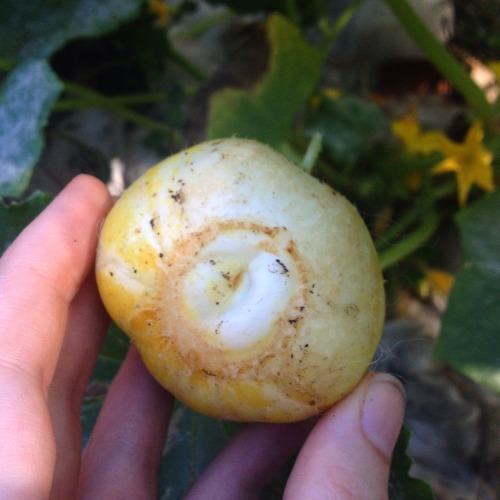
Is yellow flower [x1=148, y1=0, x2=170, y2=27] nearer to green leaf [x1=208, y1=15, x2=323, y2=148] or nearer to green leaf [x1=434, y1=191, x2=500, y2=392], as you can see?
green leaf [x1=208, y1=15, x2=323, y2=148]

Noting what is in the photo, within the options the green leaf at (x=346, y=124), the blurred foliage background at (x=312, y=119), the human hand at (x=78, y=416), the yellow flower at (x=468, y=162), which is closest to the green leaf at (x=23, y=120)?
the blurred foliage background at (x=312, y=119)

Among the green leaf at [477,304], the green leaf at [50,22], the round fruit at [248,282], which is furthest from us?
the green leaf at [50,22]

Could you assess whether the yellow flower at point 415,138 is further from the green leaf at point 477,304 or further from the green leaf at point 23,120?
the green leaf at point 23,120

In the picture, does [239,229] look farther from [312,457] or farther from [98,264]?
[312,457]

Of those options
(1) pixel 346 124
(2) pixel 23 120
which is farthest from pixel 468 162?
(2) pixel 23 120

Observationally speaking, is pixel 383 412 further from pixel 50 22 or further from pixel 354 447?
pixel 50 22

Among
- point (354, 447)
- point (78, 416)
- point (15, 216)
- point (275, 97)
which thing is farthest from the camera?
point (275, 97)

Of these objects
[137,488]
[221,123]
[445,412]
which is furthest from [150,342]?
[445,412]
